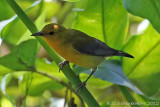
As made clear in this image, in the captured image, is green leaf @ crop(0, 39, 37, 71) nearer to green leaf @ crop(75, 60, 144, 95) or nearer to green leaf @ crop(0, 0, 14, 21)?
green leaf @ crop(75, 60, 144, 95)

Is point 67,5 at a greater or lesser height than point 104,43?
lesser

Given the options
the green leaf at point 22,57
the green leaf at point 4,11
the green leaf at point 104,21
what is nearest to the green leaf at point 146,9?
the green leaf at point 104,21

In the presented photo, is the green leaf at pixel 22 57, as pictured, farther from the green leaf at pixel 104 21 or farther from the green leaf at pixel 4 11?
the green leaf at pixel 4 11

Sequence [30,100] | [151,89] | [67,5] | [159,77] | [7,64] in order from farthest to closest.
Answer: [30,100]
[67,5]
[151,89]
[159,77]
[7,64]

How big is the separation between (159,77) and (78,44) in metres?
0.31

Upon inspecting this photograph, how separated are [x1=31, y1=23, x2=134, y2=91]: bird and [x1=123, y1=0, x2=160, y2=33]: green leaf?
0.82 feet

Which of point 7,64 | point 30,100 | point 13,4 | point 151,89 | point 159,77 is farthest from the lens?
point 30,100

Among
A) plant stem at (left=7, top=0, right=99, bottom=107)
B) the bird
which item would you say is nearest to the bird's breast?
the bird

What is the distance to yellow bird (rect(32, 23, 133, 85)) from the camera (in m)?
1.12

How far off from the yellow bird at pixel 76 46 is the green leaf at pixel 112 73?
0.15 feet

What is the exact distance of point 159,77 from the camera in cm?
112

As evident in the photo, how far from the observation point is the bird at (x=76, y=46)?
3.68ft

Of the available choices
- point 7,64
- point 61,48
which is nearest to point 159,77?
point 61,48

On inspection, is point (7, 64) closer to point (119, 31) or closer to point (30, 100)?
point (119, 31)
